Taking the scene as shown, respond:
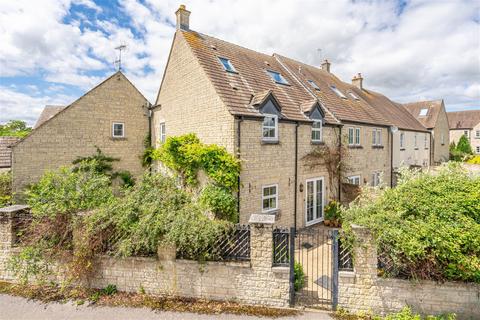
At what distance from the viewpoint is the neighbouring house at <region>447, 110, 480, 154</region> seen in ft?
159

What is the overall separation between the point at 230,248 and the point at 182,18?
12862mm

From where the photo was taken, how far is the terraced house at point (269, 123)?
37.2 ft

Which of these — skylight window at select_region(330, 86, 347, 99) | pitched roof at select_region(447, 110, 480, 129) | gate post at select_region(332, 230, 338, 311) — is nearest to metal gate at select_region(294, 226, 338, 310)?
gate post at select_region(332, 230, 338, 311)

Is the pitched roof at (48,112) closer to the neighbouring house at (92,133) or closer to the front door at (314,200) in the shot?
the neighbouring house at (92,133)

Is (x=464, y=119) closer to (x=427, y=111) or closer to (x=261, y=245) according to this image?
(x=427, y=111)

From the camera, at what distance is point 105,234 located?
298 inches

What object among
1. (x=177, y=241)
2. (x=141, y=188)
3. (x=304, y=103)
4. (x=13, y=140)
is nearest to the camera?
(x=177, y=241)

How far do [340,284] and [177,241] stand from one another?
4.55 meters

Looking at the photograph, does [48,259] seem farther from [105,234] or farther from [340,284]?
[340,284]

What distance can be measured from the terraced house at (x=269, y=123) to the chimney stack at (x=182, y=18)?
6 cm

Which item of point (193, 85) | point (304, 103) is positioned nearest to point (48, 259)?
point (193, 85)

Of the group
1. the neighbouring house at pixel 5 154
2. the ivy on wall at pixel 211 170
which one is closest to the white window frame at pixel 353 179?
the ivy on wall at pixel 211 170

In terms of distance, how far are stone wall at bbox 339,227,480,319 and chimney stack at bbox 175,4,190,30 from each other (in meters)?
13.5

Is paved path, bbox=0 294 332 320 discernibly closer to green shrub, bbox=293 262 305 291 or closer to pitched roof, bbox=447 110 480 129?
green shrub, bbox=293 262 305 291
